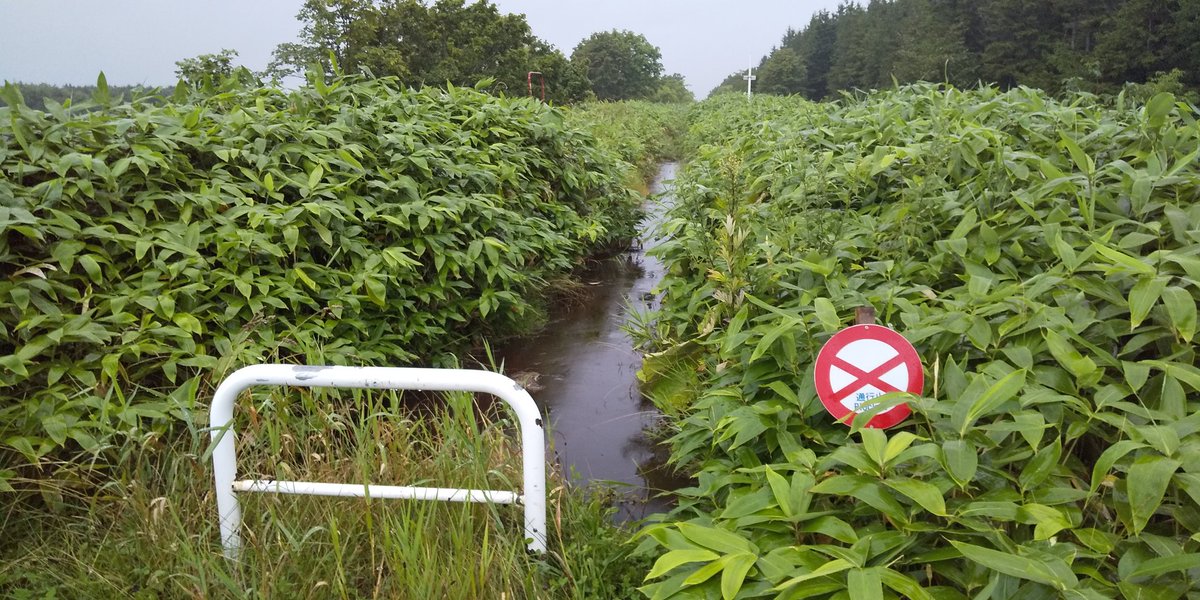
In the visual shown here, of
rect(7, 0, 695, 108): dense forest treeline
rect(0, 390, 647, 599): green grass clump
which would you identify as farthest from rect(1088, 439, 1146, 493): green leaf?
rect(7, 0, 695, 108): dense forest treeline

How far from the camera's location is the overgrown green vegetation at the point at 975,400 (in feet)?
4.59

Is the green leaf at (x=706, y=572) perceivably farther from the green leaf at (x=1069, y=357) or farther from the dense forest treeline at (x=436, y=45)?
the dense forest treeline at (x=436, y=45)

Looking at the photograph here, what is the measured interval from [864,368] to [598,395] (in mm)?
2476

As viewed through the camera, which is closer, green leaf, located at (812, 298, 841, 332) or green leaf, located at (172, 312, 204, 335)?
green leaf, located at (812, 298, 841, 332)

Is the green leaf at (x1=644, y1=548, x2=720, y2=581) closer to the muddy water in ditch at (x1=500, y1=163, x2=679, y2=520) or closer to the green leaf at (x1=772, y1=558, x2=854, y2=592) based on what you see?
the green leaf at (x1=772, y1=558, x2=854, y2=592)

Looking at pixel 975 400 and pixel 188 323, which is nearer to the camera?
pixel 975 400

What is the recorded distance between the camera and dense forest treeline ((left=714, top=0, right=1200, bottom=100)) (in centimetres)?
2492

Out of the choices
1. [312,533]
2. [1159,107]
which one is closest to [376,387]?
[312,533]

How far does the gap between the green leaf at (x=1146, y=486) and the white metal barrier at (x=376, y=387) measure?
1.32 metres

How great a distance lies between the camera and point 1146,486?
1.34m

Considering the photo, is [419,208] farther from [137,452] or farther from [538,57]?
[538,57]

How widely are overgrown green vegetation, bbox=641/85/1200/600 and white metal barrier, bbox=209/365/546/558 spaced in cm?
37

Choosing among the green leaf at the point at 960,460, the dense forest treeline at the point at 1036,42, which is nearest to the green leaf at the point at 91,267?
the green leaf at the point at 960,460

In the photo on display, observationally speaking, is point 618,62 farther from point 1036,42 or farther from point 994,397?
point 994,397
